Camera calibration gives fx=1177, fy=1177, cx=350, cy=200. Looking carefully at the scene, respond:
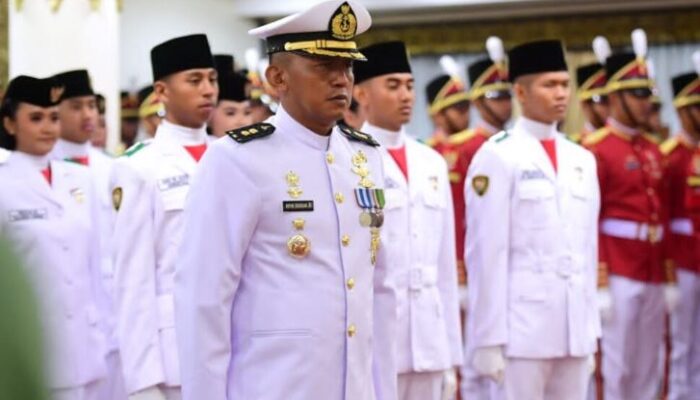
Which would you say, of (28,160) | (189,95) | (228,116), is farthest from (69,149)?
(189,95)

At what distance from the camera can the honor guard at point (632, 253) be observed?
560cm

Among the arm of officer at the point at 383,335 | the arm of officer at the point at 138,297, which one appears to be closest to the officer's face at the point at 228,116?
the arm of officer at the point at 138,297

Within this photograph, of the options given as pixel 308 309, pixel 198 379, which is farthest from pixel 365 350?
pixel 198 379

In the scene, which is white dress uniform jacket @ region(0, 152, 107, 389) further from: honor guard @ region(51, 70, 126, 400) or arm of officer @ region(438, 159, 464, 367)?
arm of officer @ region(438, 159, 464, 367)

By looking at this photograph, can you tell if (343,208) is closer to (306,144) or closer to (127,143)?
(306,144)

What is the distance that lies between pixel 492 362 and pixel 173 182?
4.63 feet

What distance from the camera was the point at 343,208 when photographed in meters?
2.35

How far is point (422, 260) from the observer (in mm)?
3789

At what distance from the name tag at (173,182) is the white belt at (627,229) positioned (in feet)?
9.63

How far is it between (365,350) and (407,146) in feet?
5.52

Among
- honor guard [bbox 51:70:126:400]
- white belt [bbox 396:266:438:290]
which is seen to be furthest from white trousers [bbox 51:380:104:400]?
white belt [bbox 396:266:438:290]

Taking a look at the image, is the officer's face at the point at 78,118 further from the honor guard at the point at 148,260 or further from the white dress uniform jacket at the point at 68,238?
the honor guard at the point at 148,260

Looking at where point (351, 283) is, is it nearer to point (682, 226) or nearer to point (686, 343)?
point (682, 226)

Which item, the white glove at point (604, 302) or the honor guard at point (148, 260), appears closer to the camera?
the honor guard at point (148, 260)
